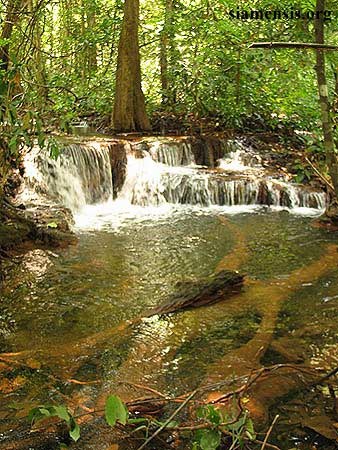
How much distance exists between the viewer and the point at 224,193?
10.9 meters

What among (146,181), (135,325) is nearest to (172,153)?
(146,181)

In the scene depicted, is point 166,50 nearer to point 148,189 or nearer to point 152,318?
point 148,189

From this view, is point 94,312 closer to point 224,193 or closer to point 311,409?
point 311,409

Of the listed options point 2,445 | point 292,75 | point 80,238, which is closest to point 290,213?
point 292,75

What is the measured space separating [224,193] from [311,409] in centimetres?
764

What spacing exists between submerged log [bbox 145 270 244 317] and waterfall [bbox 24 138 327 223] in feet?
16.2

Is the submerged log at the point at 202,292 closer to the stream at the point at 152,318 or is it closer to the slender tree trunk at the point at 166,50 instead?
the stream at the point at 152,318

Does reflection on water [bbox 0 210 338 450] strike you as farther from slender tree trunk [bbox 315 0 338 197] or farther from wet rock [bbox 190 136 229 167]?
wet rock [bbox 190 136 229 167]

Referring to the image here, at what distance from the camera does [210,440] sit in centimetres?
235

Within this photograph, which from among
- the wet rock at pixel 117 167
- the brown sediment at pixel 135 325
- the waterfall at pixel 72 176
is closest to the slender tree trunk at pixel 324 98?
the brown sediment at pixel 135 325

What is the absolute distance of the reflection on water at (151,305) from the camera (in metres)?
4.19

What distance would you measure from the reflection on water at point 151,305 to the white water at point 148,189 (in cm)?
190

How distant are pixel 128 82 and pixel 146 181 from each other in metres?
4.00

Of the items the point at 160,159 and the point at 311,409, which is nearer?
the point at 311,409
